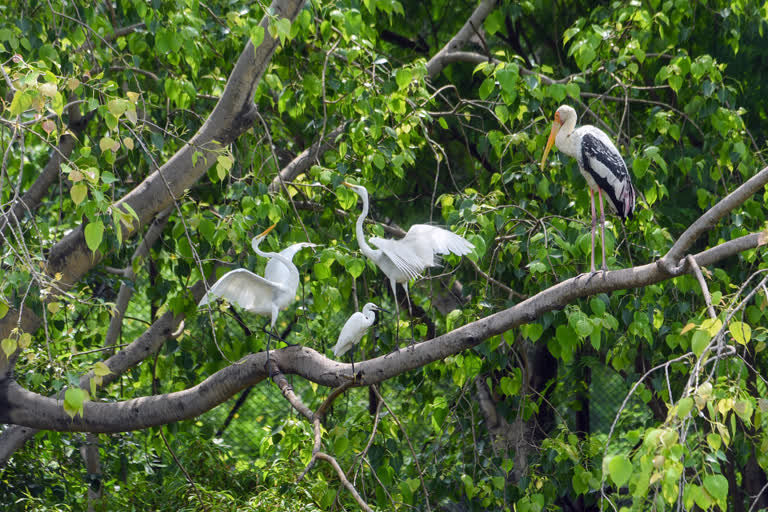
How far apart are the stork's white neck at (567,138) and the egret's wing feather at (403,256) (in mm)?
920

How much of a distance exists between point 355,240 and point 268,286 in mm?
595

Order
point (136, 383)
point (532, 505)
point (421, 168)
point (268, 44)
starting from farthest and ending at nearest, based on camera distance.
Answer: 1. point (421, 168)
2. point (136, 383)
3. point (532, 505)
4. point (268, 44)

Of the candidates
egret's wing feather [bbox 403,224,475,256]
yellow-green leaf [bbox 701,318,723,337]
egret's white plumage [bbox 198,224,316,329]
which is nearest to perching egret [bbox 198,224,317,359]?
egret's white plumage [bbox 198,224,316,329]

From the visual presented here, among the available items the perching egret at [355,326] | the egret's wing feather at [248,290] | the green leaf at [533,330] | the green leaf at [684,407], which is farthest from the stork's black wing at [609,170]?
the green leaf at [684,407]

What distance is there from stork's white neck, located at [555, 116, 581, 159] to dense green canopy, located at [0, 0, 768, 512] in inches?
6.8

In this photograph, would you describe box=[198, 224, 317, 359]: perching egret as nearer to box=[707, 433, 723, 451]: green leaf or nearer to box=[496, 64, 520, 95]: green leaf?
box=[496, 64, 520, 95]: green leaf

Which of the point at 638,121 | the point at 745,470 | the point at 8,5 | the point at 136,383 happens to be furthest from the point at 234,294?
the point at 745,470

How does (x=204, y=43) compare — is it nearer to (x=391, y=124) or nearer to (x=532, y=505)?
(x=391, y=124)

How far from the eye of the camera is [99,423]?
3736 mm

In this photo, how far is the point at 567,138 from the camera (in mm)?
4125

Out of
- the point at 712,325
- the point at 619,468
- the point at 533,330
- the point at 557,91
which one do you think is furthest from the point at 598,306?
the point at 619,468

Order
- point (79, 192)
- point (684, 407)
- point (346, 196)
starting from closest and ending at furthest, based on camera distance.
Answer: point (684, 407), point (79, 192), point (346, 196)

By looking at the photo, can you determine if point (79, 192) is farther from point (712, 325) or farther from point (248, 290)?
Answer: point (712, 325)

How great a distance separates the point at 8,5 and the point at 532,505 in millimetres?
3371
